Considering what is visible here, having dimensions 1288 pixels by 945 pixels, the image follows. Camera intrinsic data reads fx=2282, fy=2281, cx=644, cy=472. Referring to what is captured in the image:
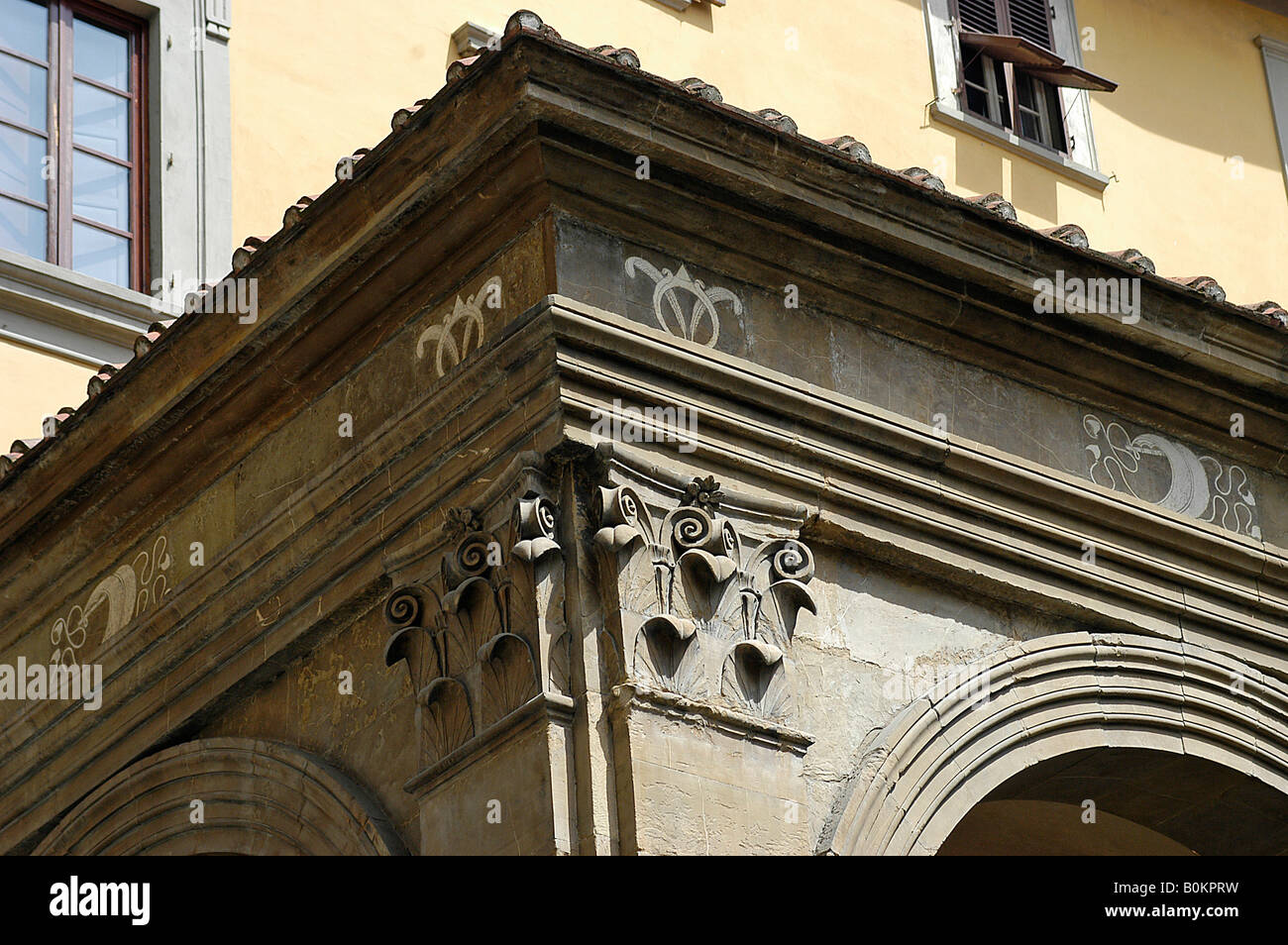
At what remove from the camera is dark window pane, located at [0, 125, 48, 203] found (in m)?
10.8

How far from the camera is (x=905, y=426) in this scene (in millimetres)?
6957

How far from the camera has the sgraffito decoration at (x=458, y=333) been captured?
6723 mm

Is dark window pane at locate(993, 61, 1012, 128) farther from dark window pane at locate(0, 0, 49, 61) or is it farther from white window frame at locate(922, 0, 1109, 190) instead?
dark window pane at locate(0, 0, 49, 61)

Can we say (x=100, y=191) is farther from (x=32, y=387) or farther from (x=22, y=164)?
(x=32, y=387)

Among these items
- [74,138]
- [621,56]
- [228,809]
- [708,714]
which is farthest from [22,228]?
[708,714]

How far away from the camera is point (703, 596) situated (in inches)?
250

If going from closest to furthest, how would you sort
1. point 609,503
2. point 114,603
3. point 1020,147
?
point 609,503 < point 114,603 < point 1020,147

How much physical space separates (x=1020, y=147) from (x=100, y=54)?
613 cm

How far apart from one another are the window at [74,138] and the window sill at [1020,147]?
5.42 m

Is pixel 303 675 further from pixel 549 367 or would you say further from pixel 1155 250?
pixel 1155 250

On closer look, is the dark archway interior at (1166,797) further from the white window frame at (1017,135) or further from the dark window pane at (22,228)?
the white window frame at (1017,135)

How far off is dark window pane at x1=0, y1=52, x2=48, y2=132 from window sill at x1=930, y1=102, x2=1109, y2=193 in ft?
19.5

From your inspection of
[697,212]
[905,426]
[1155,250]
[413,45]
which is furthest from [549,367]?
[1155,250]

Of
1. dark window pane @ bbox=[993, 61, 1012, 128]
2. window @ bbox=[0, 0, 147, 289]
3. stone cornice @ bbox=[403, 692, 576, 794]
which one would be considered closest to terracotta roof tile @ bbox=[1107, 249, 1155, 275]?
stone cornice @ bbox=[403, 692, 576, 794]
